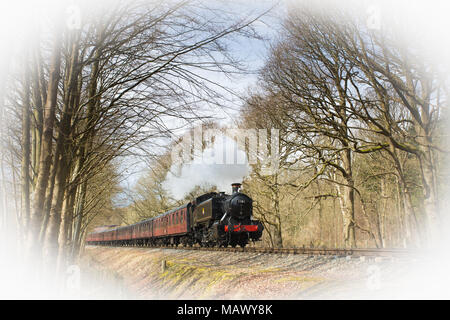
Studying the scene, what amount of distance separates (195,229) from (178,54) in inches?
634

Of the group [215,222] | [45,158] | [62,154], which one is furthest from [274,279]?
[215,222]

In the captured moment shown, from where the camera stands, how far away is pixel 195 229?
68.6 feet

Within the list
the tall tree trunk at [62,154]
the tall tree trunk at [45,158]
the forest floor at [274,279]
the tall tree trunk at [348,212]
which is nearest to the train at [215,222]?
the forest floor at [274,279]

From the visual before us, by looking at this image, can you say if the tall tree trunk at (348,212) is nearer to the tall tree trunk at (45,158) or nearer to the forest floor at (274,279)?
the forest floor at (274,279)

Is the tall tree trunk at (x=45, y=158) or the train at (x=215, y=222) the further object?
the train at (x=215, y=222)

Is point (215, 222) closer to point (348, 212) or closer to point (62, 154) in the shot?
point (348, 212)

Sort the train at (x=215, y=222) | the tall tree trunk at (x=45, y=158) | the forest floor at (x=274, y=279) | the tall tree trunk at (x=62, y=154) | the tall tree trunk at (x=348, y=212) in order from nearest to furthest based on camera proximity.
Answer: the tall tree trunk at (x=45, y=158), the tall tree trunk at (x=62, y=154), the forest floor at (x=274, y=279), the tall tree trunk at (x=348, y=212), the train at (x=215, y=222)

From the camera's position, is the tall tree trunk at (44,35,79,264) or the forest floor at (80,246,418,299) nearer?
the tall tree trunk at (44,35,79,264)

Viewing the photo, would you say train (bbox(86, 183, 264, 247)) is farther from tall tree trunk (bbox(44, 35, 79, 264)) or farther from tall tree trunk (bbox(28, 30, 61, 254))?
tall tree trunk (bbox(28, 30, 61, 254))

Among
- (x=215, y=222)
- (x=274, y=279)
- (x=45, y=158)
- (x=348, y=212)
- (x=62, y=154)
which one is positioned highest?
(x=62, y=154)

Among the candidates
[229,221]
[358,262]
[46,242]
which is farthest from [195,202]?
[46,242]

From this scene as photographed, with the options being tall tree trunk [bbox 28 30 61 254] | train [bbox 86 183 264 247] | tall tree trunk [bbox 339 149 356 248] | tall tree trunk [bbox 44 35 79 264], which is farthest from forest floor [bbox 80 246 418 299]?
tall tree trunk [bbox 339 149 356 248]
